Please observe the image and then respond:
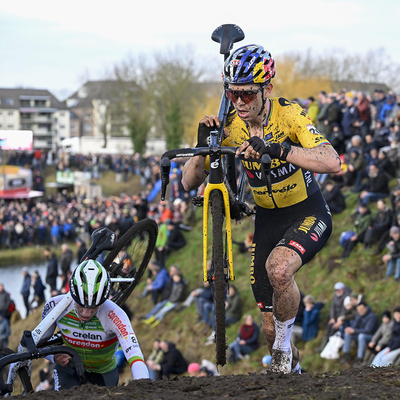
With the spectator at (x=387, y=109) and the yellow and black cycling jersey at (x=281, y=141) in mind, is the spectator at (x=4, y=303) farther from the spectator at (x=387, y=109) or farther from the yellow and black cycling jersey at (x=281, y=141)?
the yellow and black cycling jersey at (x=281, y=141)

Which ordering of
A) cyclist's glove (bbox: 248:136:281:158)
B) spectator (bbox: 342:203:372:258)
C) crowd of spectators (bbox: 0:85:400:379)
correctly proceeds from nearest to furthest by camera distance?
1. cyclist's glove (bbox: 248:136:281:158)
2. crowd of spectators (bbox: 0:85:400:379)
3. spectator (bbox: 342:203:372:258)

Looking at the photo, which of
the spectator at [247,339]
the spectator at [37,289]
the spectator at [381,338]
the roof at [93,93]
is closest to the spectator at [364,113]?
the spectator at [247,339]

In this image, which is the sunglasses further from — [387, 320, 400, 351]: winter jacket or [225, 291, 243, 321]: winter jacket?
[225, 291, 243, 321]: winter jacket

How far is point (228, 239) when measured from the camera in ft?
17.0

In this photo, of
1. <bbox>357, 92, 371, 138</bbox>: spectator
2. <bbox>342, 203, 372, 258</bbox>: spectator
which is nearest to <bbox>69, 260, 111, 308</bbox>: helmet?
<bbox>342, 203, 372, 258</bbox>: spectator

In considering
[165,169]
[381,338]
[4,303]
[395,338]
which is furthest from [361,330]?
[4,303]

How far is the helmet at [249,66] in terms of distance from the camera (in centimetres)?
493

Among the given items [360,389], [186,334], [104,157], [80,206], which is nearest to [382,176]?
[186,334]

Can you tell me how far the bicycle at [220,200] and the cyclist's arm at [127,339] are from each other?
696 mm

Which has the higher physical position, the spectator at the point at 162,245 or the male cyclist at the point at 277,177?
the male cyclist at the point at 277,177

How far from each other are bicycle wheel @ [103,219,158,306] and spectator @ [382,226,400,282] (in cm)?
695

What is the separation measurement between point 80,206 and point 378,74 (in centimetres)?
5728

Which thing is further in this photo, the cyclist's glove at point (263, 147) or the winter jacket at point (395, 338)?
the winter jacket at point (395, 338)

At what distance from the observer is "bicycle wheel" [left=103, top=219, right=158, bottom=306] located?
271 inches
